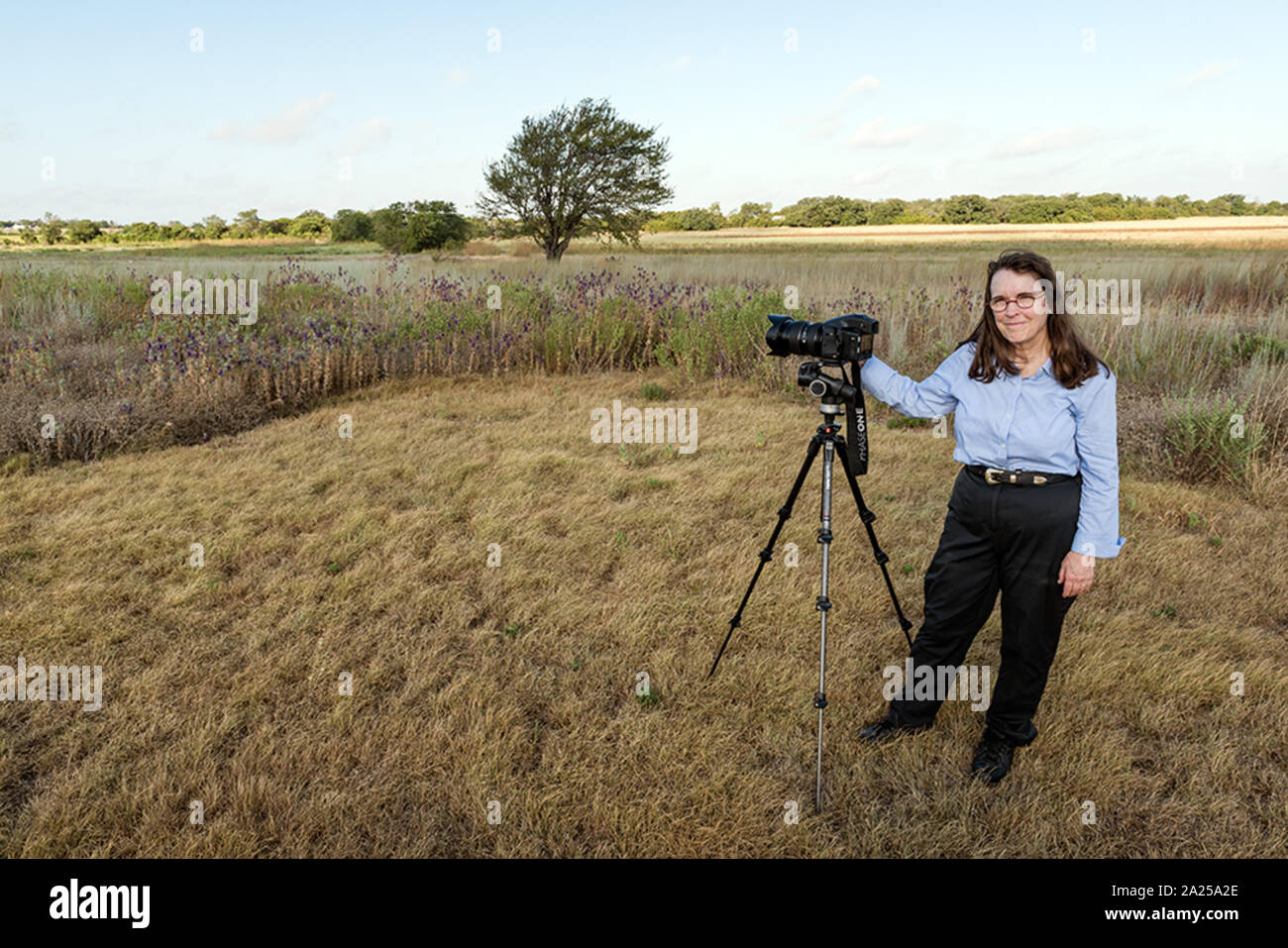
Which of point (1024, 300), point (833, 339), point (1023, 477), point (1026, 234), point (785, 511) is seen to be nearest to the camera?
point (1024, 300)

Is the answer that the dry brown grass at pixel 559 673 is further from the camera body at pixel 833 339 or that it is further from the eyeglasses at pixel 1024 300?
the eyeglasses at pixel 1024 300

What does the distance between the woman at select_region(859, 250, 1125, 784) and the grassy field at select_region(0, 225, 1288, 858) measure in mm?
552

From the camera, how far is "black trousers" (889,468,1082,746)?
2.76 meters

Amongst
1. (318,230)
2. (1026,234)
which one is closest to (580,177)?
(1026,234)

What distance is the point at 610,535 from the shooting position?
5441mm

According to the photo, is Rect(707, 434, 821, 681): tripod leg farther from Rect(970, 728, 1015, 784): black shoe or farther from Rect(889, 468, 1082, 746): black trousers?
Rect(970, 728, 1015, 784): black shoe

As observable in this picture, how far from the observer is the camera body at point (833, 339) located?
288 cm

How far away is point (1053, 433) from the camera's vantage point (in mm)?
2688

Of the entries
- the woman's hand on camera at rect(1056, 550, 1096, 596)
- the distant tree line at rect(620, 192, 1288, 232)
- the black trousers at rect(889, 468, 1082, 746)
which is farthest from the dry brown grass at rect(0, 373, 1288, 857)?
the distant tree line at rect(620, 192, 1288, 232)

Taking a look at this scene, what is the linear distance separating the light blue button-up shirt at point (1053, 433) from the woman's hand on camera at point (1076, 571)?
0.10ft

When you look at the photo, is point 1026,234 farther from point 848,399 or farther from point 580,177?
point 848,399

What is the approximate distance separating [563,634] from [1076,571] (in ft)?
8.78

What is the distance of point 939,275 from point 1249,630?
14.4 m
